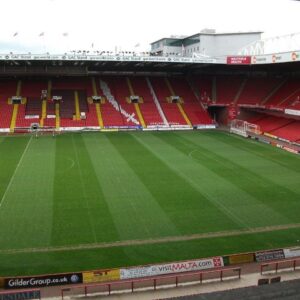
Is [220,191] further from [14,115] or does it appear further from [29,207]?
[14,115]

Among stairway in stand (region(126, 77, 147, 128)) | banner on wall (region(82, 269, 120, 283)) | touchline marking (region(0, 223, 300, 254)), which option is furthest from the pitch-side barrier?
stairway in stand (region(126, 77, 147, 128))

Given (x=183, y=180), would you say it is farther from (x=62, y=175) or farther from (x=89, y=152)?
(x=89, y=152)

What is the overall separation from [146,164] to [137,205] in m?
9.54

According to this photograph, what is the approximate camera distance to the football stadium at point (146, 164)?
1723 cm

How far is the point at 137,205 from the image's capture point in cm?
2284

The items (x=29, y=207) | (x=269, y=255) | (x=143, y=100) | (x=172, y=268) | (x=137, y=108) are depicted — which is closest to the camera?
(x=172, y=268)

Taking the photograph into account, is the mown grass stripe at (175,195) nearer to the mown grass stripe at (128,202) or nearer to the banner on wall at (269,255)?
the mown grass stripe at (128,202)

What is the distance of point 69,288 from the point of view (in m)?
14.2

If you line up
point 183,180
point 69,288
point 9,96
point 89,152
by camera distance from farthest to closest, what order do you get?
point 9,96, point 89,152, point 183,180, point 69,288

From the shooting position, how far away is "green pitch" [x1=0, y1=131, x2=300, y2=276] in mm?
17656

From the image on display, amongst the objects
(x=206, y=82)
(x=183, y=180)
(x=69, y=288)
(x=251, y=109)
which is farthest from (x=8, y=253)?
(x=206, y=82)

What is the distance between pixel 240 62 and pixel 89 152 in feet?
74.8

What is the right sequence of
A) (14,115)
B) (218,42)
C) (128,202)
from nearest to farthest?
(128,202), (14,115), (218,42)

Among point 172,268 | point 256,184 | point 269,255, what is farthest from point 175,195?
point 172,268
